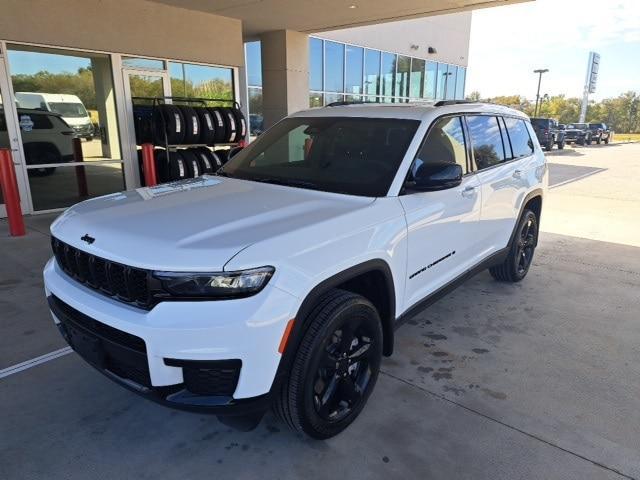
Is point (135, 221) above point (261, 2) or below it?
below

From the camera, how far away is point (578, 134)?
31859mm

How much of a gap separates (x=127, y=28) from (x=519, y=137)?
756cm

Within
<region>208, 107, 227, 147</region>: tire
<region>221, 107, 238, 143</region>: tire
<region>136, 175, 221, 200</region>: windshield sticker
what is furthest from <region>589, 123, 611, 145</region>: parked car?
<region>136, 175, 221, 200</region>: windshield sticker

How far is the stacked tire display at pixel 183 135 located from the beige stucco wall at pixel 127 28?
4.30 feet

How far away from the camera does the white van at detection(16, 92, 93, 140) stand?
8.16 m

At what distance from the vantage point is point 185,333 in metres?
1.96

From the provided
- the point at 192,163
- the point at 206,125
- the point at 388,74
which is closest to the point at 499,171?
the point at 192,163

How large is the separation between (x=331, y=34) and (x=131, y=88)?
913cm

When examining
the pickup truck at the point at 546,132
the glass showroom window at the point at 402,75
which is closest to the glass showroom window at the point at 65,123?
the glass showroom window at the point at 402,75

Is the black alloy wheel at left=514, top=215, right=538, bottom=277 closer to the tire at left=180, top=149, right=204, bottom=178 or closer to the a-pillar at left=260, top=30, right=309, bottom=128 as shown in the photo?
the tire at left=180, top=149, right=204, bottom=178

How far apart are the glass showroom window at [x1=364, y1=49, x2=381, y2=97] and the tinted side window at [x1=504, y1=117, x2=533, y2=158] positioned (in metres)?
14.7

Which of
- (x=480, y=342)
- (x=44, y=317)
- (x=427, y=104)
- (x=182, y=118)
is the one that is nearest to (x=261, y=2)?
(x=182, y=118)

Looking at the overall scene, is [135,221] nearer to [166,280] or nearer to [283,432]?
[166,280]

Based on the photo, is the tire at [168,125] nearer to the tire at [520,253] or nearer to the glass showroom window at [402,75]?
the tire at [520,253]
